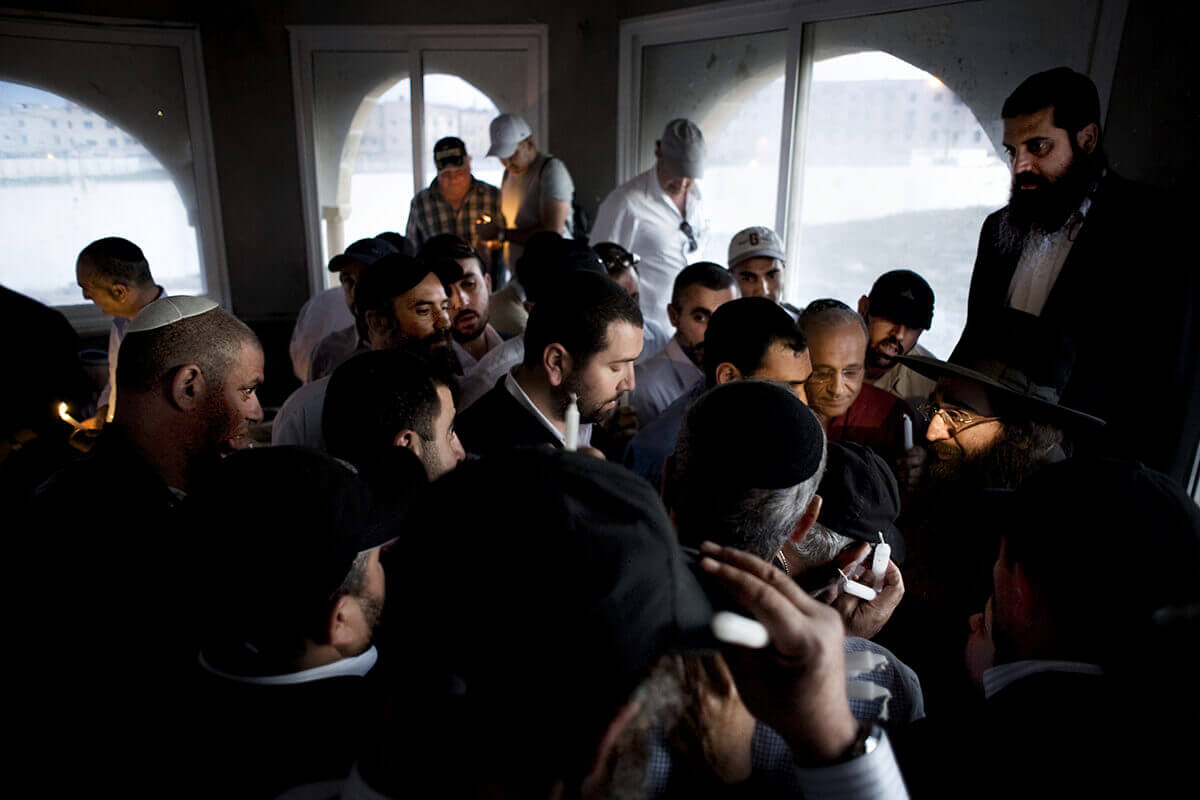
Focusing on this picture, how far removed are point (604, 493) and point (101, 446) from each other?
1.29 m

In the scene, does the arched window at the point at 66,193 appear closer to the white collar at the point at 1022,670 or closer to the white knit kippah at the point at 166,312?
the white knit kippah at the point at 166,312

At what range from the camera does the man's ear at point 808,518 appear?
4.55ft

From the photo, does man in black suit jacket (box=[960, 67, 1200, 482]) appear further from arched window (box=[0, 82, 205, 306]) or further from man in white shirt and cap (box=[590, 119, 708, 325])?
arched window (box=[0, 82, 205, 306])

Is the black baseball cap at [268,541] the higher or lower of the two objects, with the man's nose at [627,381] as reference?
higher

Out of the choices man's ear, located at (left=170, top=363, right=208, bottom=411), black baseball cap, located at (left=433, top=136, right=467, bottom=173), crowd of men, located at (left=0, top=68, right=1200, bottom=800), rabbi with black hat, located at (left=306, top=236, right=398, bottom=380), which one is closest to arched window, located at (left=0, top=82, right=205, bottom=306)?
black baseball cap, located at (left=433, top=136, right=467, bottom=173)

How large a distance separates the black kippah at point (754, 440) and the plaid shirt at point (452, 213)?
3.98 metres

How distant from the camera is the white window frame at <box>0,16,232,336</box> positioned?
18.0ft

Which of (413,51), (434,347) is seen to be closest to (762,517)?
(434,347)

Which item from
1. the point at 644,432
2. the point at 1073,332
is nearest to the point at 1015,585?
the point at 644,432

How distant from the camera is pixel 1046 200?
97.0 inches

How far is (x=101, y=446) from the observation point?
153 centimetres

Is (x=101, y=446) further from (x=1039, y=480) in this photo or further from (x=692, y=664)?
(x=1039, y=480)

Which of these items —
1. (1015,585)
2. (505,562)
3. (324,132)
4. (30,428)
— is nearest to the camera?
(505,562)

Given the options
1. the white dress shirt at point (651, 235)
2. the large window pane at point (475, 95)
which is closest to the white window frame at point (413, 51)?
the large window pane at point (475, 95)
